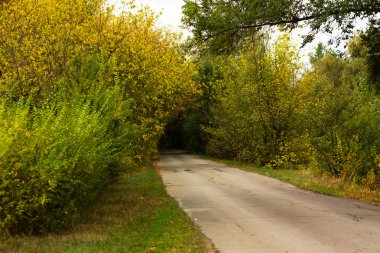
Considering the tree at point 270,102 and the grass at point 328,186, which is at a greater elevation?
the tree at point 270,102

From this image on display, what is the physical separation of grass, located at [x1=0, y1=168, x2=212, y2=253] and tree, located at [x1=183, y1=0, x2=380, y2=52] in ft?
18.0

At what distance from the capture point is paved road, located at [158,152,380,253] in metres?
7.82

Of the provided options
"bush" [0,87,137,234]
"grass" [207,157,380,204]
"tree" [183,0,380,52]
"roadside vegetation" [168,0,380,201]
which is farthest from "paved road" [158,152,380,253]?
"tree" [183,0,380,52]

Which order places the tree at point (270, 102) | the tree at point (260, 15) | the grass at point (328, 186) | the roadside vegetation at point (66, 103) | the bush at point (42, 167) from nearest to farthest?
the bush at point (42, 167)
the roadside vegetation at point (66, 103)
the tree at point (260, 15)
the grass at point (328, 186)
the tree at point (270, 102)

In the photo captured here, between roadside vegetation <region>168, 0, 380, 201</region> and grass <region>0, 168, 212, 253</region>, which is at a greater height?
roadside vegetation <region>168, 0, 380, 201</region>

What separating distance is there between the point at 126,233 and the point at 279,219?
378cm

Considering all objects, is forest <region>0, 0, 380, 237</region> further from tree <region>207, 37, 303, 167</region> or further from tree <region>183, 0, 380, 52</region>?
tree <region>207, 37, 303, 167</region>

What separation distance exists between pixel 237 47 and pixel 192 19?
180 centimetres

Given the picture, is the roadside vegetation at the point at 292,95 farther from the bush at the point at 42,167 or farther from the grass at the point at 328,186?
the bush at the point at 42,167

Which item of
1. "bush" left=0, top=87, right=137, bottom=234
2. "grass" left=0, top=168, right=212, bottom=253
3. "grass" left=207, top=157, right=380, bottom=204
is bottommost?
"grass" left=0, top=168, right=212, bottom=253

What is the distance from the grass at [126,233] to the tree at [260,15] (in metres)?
5.48

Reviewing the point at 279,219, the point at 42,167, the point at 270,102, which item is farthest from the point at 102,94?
the point at 270,102

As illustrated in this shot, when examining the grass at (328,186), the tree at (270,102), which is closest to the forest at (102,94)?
the grass at (328,186)

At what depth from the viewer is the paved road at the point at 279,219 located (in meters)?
7.82
